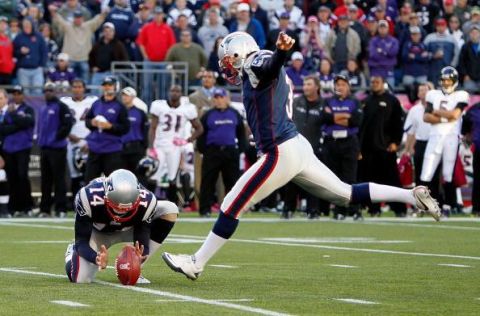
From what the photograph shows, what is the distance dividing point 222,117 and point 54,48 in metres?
4.70

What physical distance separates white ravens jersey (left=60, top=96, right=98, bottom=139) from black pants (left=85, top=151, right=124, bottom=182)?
1.48 metres

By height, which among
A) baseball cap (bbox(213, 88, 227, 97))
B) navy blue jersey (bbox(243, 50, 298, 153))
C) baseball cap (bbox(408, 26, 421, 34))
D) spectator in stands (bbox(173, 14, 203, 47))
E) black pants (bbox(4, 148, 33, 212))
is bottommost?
black pants (bbox(4, 148, 33, 212))

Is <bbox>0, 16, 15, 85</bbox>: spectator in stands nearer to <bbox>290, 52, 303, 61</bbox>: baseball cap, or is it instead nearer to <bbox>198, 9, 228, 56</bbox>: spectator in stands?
<bbox>198, 9, 228, 56</bbox>: spectator in stands

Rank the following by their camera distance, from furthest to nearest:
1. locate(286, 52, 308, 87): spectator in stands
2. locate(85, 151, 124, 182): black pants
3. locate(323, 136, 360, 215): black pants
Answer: locate(286, 52, 308, 87): spectator in stands, locate(85, 151, 124, 182): black pants, locate(323, 136, 360, 215): black pants

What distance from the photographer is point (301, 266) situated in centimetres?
1088

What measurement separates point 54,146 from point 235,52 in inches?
387

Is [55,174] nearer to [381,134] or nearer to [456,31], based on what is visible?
[381,134]

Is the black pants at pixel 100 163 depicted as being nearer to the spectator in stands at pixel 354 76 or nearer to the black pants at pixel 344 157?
the black pants at pixel 344 157

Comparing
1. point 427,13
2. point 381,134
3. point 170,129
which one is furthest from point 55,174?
point 427,13

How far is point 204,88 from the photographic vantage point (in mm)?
20734

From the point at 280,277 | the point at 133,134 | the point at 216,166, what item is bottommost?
the point at 216,166

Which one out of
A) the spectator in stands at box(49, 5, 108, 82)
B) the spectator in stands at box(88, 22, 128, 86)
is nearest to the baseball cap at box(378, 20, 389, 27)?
the spectator in stands at box(88, 22, 128, 86)

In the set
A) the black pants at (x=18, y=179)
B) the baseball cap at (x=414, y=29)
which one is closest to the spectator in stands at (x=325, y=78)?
the baseball cap at (x=414, y=29)

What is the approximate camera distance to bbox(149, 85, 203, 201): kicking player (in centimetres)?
2003
